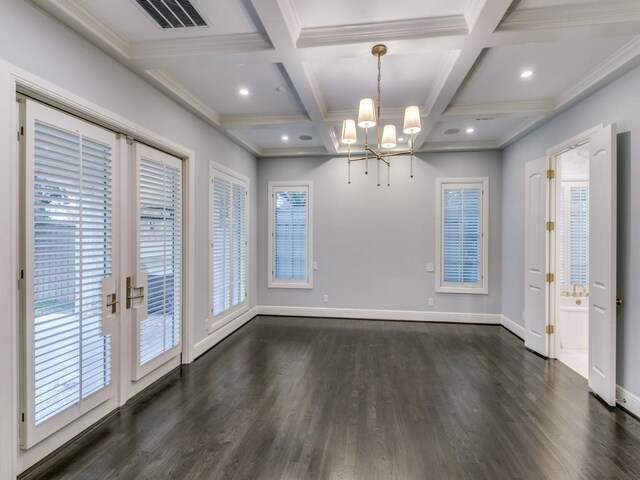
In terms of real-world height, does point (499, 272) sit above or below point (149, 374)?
above

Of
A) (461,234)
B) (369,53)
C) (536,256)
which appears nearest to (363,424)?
(369,53)

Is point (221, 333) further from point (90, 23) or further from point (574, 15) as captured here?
point (574, 15)

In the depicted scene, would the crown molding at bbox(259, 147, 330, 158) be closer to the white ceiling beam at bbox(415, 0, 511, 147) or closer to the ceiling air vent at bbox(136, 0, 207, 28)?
the white ceiling beam at bbox(415, 0, 511, 147)

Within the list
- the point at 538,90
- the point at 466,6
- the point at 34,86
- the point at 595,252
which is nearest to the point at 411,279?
the point at 595,252

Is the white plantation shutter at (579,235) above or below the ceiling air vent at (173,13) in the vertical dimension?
below

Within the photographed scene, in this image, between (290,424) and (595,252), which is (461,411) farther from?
(595,252)

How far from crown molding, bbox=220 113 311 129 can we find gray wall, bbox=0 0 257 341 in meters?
0.27

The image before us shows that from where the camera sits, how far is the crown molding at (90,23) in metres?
1.98

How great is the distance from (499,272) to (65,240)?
5.69 m

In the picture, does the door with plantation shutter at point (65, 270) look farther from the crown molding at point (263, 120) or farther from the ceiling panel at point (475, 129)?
the ceiling panel at point (475, 129)

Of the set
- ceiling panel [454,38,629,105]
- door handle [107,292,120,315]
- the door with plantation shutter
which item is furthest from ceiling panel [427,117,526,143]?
door handle [107,292,120,315]

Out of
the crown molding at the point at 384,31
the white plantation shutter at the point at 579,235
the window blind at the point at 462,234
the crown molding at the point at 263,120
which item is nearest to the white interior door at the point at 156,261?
the crown molding at the point at 263,120

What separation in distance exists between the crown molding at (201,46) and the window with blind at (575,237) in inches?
211

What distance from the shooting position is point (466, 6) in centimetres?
216
